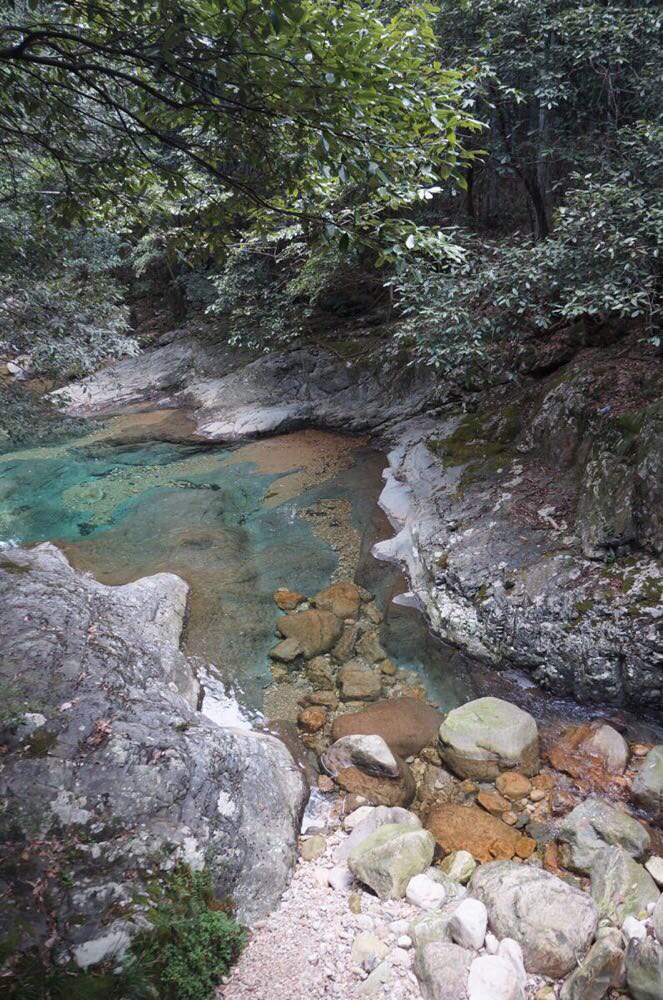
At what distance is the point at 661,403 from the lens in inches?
237

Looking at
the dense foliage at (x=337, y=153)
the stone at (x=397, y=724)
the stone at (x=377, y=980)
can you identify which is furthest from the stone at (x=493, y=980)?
the dense foliage at (x=337, y=153)

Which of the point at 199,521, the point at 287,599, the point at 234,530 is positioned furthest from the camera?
the point at 199,521

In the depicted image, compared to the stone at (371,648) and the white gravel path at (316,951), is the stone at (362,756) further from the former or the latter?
the stone at (371,648)

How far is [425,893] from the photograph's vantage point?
3623 millimetres

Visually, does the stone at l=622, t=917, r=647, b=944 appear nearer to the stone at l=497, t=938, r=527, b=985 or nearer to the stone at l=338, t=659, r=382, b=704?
the stone at l=497, t=938, r=527, b=985

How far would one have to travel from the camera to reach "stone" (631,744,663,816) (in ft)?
13.7

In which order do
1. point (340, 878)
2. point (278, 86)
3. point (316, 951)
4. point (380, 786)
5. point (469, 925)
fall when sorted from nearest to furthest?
1. point (278, 86)
2. point (469, 925)
3. point (316, 951)
4. point (340, 878)
5. point (380, 786)

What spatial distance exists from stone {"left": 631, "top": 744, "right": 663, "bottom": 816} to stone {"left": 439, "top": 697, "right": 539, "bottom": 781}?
2.53 ft

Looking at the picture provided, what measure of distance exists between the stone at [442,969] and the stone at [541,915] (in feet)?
1.04

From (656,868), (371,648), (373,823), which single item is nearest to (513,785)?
(656,868)

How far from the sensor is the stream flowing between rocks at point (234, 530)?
19.9 ft

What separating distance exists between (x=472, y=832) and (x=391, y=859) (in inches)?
31.5

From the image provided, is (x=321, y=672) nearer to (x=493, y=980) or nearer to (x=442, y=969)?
(x=442, y=969)

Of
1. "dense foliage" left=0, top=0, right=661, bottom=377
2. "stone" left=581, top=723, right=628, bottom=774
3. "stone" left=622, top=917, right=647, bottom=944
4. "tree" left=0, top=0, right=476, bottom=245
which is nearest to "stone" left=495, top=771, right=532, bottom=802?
"stone" left=581, top=723, right=628, bottom=774
